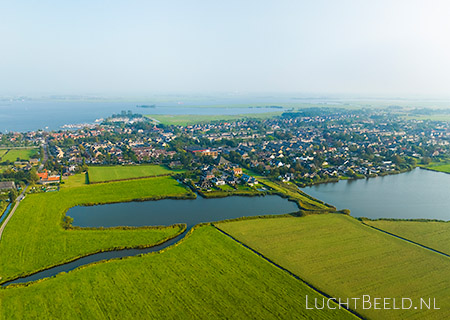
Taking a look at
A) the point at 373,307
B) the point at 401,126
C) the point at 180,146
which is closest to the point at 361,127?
the point at 401,126

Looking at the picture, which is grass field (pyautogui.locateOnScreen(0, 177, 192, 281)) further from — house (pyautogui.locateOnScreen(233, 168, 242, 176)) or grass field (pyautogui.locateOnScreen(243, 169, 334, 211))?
grass field (pyautogui.locateOnScreen(243, 169, 334, 211))

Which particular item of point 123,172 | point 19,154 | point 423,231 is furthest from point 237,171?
point 19,154

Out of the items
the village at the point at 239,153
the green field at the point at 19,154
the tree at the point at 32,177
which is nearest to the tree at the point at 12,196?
the tree at the point at 32,177

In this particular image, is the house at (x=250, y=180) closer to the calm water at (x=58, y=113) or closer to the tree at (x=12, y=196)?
the tree at (x=12, y=196)

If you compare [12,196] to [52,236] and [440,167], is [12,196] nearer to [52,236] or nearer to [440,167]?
[52,236]

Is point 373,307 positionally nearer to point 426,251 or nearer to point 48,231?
point 426,251

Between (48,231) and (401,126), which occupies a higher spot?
(401,126)

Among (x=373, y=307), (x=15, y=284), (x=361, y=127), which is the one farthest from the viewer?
(x=361, y=127)
